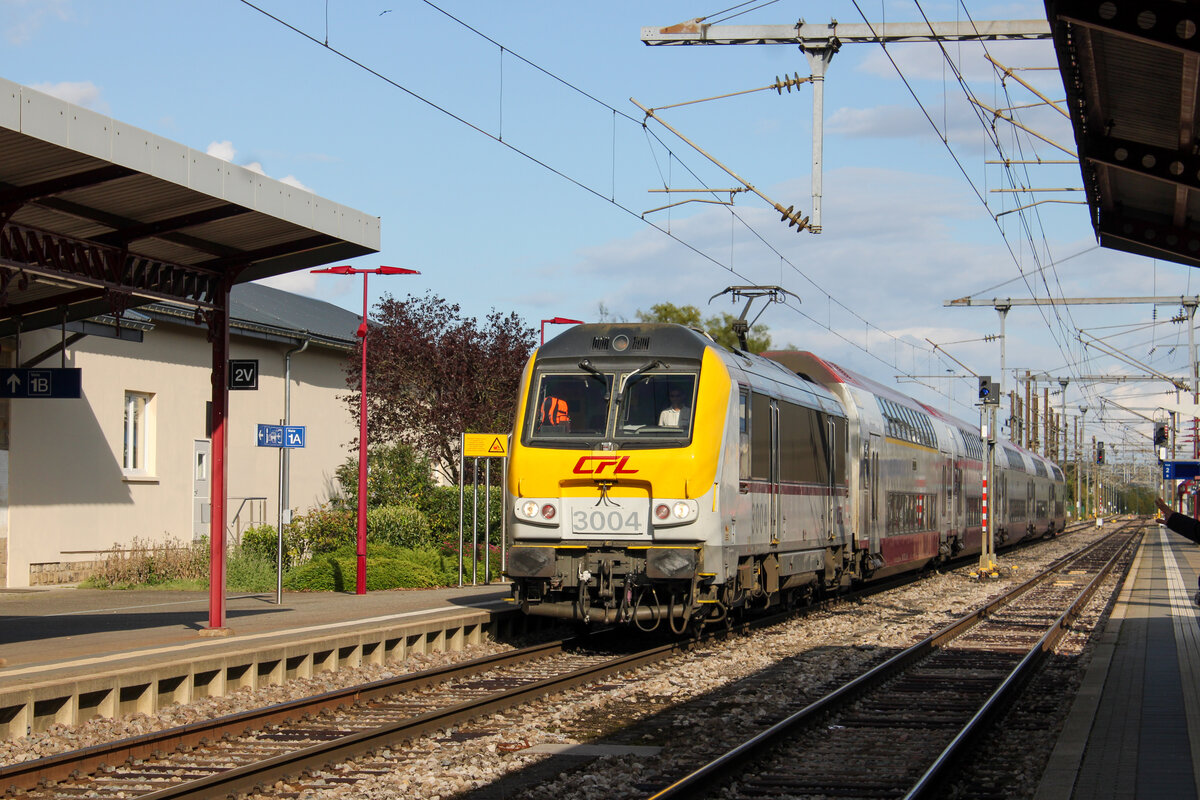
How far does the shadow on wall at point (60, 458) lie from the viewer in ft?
65.0

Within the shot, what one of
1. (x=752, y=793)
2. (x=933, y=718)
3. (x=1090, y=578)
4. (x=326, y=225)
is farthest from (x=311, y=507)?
(x=752, y=793)

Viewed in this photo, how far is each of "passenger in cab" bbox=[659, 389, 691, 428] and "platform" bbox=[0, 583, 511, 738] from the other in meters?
3.59

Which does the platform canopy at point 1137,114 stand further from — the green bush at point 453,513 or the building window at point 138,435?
the building window at point 138,435

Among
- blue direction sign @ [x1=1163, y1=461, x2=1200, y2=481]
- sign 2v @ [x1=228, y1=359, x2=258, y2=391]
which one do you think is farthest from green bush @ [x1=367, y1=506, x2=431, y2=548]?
blue direction sign @ [x1=1163, y1=461, x2=1200, y2=481]

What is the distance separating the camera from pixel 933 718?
421 inches

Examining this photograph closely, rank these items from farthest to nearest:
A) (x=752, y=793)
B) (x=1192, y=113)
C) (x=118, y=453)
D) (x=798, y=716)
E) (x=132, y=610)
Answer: (x=118, y=453), (x=132, y=610), (x=798, y=716), (x=1192, y=113), (x=752, y=793)

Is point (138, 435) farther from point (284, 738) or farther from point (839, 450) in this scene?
point (284, 738)

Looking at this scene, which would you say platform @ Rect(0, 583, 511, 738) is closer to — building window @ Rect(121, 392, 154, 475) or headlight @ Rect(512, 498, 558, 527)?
headlight @ Rect(512, 498, 558, 527)

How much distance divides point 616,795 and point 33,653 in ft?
21.8

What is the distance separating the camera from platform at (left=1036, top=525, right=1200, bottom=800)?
7840 mm

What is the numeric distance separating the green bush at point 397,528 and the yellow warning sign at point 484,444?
533cm

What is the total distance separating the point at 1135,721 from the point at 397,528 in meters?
17.0

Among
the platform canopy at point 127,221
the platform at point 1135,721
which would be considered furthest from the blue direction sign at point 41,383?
the platform at point 1135,721

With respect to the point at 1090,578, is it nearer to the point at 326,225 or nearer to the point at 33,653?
the point at 326,225
